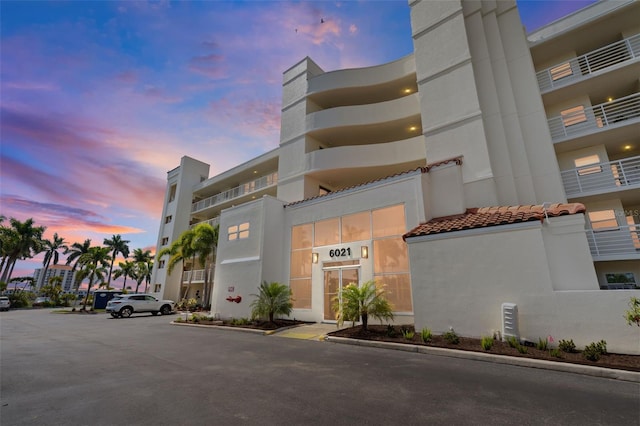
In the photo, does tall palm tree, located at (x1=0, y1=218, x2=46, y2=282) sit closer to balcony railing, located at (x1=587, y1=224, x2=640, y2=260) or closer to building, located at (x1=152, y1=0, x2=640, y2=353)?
building, located at (x1=152, y1=0, x2=640, y2=353)

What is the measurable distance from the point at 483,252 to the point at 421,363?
4255 millimetres

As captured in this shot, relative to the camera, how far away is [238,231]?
16.9 metres

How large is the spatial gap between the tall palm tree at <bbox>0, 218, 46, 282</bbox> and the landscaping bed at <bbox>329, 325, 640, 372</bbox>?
170 ft

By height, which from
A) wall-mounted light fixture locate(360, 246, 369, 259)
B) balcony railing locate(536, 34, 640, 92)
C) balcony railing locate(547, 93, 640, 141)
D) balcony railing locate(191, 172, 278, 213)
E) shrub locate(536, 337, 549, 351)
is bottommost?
shrub locate(536, 337, 549, 351)

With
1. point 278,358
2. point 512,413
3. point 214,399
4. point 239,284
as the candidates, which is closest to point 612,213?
point 512,413

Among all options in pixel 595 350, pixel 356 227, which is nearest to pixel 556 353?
pixel 595 350

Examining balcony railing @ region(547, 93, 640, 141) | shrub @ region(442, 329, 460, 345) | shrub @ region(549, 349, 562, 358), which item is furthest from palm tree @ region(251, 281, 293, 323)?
balcony railing @ region(547, 93, 640, 141)

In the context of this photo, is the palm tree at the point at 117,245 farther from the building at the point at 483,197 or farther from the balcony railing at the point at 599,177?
the balcony railing at the point at 599,177

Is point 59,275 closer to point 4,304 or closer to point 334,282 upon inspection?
point 4,304

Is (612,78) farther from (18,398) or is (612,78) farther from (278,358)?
(18,398)

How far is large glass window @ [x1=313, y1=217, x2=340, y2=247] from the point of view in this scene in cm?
1412

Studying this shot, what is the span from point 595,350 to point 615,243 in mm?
8425

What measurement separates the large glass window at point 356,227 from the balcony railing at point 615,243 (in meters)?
8.79

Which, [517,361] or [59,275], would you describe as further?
[59,275]
